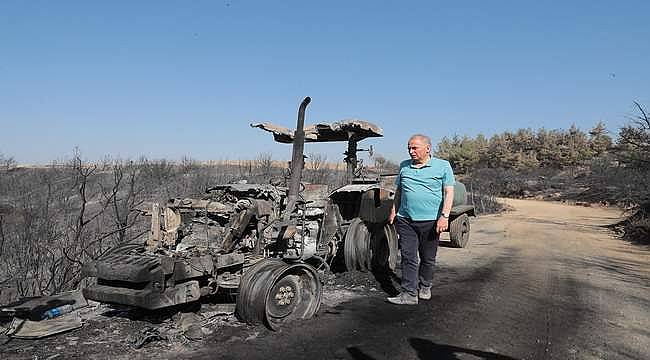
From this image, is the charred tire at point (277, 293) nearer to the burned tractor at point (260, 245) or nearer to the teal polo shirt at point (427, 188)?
the burned tractor at point (260, 245)

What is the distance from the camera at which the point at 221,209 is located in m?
5.54

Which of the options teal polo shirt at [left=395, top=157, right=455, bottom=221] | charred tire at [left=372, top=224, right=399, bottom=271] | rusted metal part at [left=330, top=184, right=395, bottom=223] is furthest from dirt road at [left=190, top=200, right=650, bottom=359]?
rusted metal part at [left=330, top=184, right=395, bottom=223]

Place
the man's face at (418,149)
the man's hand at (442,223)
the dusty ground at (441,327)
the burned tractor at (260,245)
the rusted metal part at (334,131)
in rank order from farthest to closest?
the rusted metal part at (334,131) → the man's face at (418,149) → the man's hand at (442,223) → the burned tractor at (260,245) → the dusty ground at (441,327)

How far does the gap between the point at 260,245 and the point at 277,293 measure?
0.83 metres

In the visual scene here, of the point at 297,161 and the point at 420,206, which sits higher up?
the point at 297,161

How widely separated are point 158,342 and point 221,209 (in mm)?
1725

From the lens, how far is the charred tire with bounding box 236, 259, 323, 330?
15.0ft

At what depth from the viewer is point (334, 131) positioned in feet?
23.5

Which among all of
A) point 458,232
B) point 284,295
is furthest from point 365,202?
point 458,232

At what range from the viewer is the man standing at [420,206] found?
517cm

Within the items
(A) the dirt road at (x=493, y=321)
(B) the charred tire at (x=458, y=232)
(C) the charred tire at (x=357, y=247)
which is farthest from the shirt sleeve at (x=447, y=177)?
(B) the charred tire at (x=458, y=232)

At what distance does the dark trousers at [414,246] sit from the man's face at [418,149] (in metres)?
0.71

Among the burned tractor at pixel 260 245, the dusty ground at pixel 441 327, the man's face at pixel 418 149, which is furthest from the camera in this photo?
the man's face at pixel 418 149

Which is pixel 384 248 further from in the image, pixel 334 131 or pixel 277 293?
pixel 277 293
